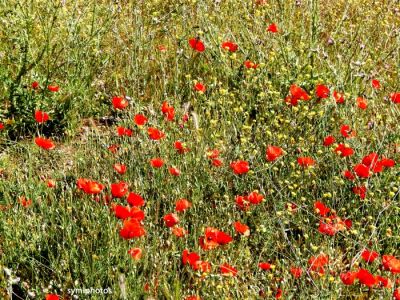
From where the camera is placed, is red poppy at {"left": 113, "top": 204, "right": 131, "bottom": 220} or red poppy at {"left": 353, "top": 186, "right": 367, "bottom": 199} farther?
red poppy at {"left": 353, "top": 186, "right": 367, "bottom": 199}

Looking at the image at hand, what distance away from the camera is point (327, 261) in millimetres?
2336

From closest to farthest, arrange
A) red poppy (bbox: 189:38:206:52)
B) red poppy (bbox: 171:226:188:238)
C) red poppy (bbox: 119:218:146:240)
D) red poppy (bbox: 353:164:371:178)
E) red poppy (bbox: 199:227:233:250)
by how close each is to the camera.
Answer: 1. red poppy (bbox: 119:218:146:240)
2. red poppy (bbox: 199:227:233:250)
3. red poppy (bbox: 171:226:188:238)
4. red poppy (bbox: 353:164:371:178)
5. red poppy (bbox: 189:38:206:52)

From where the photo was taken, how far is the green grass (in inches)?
98.4

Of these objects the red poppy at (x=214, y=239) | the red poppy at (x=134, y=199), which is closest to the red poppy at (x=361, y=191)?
the red poppy at (x=214, y=239)

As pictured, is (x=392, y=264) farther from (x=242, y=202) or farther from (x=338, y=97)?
(x=338, y=97)

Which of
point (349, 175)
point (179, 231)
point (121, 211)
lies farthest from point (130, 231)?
point (349, 175)

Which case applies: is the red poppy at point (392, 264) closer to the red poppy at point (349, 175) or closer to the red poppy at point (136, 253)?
the red poppy at point (349, 175)

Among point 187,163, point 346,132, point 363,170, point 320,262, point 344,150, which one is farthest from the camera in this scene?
point 187,163

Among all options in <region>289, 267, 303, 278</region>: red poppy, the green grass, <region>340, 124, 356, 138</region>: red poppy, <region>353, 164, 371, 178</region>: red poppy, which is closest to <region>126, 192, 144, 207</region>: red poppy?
the green grass

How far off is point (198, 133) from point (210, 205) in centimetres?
52

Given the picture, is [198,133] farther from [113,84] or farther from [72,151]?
[113,84]

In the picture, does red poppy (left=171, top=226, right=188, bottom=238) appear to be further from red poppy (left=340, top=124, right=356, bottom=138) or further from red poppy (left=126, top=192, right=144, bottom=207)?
red poppy (left=340, top=124, right=356, bottom=138)

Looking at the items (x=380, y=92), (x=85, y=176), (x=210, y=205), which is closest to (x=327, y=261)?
(x=210, y=205)

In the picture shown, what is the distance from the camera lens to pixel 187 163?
3.18m
